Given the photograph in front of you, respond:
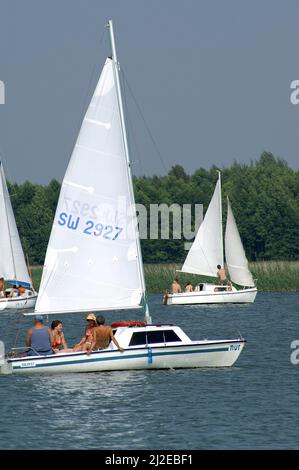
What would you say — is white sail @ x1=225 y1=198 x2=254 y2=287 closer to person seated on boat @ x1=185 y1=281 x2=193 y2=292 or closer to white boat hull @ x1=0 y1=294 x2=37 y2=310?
person seated on boat @ x1=185 y1=281 x2=193 y2=292

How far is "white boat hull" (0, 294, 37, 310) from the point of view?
218 feet

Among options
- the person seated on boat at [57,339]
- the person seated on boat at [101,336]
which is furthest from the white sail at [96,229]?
the person seated on boat at [101,336]

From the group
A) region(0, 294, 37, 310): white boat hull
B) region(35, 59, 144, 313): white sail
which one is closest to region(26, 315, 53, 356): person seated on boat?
region(35, 59, 144, 313): white sail

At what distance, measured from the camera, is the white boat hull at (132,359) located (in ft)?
112

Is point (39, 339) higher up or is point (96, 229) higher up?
point (96, 229)

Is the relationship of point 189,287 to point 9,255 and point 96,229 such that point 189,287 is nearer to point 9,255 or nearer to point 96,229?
point 9,255

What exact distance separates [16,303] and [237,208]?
1978 inches

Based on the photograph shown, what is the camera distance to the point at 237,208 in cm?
11475

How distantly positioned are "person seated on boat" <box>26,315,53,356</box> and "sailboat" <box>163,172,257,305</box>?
1390 inches

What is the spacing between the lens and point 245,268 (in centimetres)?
7088

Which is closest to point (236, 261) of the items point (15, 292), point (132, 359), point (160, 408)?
point (15, 292)

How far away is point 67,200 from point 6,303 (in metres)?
32.0
